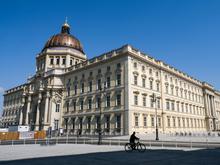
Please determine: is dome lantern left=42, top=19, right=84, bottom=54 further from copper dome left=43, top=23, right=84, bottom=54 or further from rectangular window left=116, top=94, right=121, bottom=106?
rectangular window left=116, top=94, right=121, bottom=106

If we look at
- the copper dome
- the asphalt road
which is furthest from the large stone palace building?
the asphalt road

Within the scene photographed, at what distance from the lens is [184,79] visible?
57719mm

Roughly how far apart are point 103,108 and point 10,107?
55436 millimetres

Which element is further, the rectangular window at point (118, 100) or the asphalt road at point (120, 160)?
the rectangular window at point (118, 100)

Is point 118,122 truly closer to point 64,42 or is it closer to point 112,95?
point 112,95

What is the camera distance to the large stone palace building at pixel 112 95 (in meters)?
39.6

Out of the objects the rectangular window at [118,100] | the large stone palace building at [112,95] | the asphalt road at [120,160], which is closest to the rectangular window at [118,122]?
the large stone palace building at [112,95]

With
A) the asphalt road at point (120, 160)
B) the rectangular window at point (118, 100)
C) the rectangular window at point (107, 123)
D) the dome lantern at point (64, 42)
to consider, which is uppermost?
the dome lantern at point (64, 42)

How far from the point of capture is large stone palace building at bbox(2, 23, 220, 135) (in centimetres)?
3956

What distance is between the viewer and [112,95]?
4103 cm

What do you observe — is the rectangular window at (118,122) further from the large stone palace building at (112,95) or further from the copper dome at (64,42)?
the copper dome at (64,42)

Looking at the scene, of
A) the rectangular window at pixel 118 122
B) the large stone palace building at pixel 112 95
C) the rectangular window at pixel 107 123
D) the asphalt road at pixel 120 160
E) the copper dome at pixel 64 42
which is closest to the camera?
the asphalt road at pixel 120 160

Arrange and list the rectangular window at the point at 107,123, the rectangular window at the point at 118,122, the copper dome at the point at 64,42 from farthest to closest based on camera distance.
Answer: the copper dome at the point at 64,42, the rectangular window at the point at 107,123, the rectangular window at the point at 118,122

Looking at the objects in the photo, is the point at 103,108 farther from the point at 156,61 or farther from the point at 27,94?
the point at 27,94
